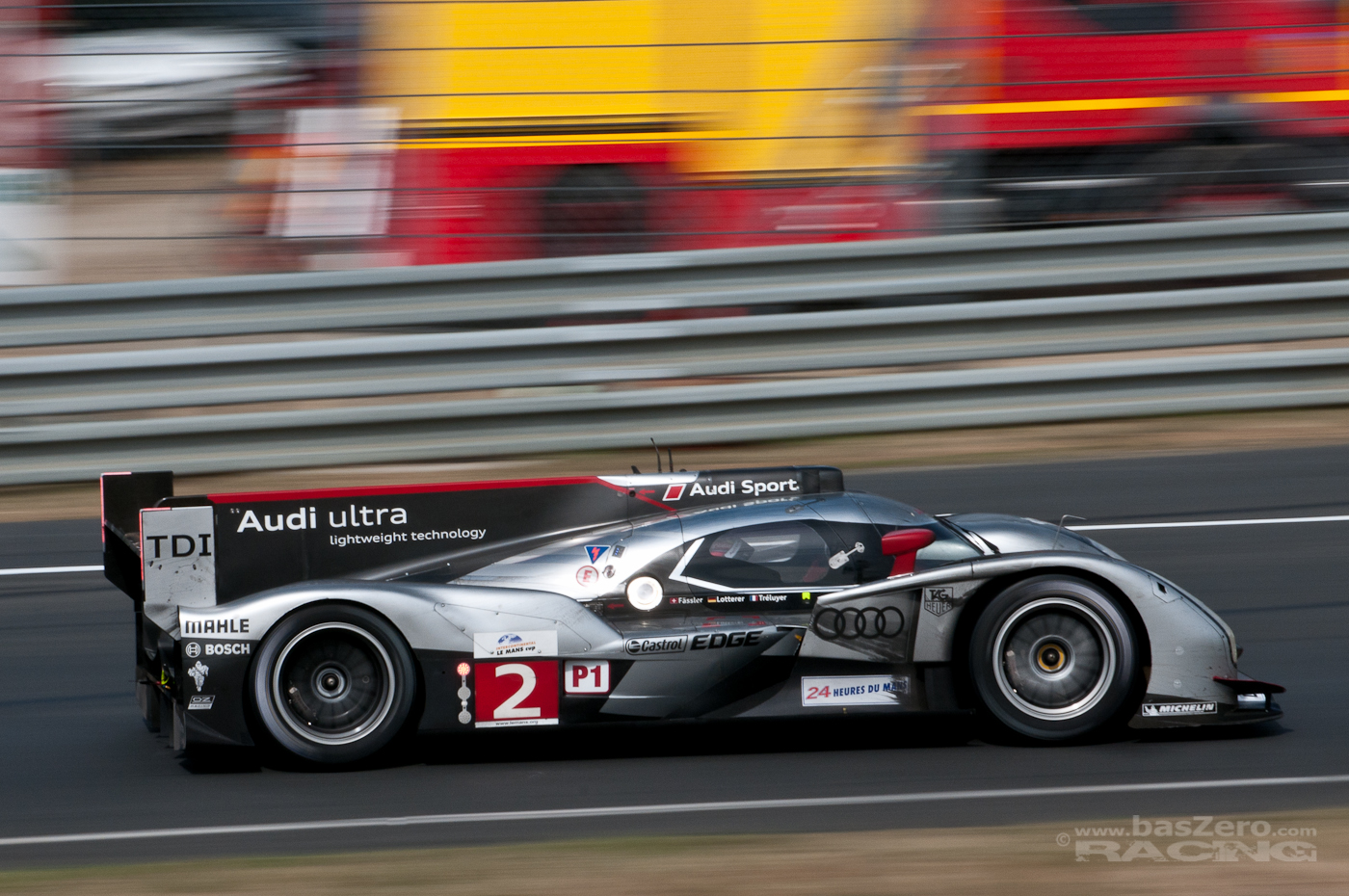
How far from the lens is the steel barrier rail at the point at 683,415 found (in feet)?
30.4

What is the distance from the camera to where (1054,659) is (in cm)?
531

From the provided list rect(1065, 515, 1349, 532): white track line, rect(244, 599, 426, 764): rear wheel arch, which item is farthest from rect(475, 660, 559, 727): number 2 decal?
rect(1065, 515, 1349, 532): white track line

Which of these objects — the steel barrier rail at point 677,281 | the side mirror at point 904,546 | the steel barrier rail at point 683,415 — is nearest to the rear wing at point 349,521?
the side mirror at point 904,546

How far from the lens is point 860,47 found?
10531mm

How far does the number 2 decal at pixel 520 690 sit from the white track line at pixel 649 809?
41cm

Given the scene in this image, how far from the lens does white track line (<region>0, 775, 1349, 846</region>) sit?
481 centimetres

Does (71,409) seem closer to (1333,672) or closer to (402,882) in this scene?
(402,882)

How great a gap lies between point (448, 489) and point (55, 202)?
535 cm

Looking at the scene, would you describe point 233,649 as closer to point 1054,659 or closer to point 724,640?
point 724,640

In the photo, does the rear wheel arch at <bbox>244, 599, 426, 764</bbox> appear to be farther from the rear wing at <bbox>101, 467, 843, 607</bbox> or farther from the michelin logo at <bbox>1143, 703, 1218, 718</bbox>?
the michelin logo at <bbox>1143, 703, 1218, 718</bbox>

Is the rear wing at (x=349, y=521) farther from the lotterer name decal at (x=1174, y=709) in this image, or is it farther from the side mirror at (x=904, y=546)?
the lotterer name decal at (x=1174, y=709)

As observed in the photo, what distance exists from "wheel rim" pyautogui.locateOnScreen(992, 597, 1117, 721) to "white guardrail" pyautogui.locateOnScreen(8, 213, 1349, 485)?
4.36 metres

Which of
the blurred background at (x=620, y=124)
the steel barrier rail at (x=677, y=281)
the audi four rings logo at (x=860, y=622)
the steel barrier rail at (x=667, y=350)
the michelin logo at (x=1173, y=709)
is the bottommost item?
the michelin logo at (x=1173, y=709)

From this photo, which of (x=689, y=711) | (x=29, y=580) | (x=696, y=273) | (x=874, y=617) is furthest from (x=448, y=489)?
(x=696, y=273)
